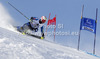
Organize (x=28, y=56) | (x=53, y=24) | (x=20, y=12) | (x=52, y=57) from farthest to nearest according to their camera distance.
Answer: (x=53, y=24)
(x=20, y=12)
(x=52, y=57)
(x=28, y=56)

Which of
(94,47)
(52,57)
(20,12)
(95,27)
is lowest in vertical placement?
(94,47)

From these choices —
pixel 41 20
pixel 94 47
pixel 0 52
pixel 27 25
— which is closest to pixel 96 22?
pixel 94 47

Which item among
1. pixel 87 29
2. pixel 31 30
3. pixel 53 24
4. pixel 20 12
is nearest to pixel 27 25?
pixel 31 30

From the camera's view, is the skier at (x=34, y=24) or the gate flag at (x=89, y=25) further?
the gate flag at (x=89, y=25)

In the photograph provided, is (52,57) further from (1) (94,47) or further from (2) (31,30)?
(1) (94,47)

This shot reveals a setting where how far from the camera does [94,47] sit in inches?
496

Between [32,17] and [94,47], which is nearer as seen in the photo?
[32,17]

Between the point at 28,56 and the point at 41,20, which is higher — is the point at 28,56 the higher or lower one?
the lower one

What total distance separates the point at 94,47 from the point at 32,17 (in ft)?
17.5

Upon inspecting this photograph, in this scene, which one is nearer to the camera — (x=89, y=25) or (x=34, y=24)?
(x=34, y=24)

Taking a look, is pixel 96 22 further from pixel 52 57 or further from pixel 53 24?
pixel 52 57

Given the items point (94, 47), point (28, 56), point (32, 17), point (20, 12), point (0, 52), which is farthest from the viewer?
point (20, 12)

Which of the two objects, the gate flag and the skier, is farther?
the gate flag

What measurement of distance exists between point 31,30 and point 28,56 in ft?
29.0
